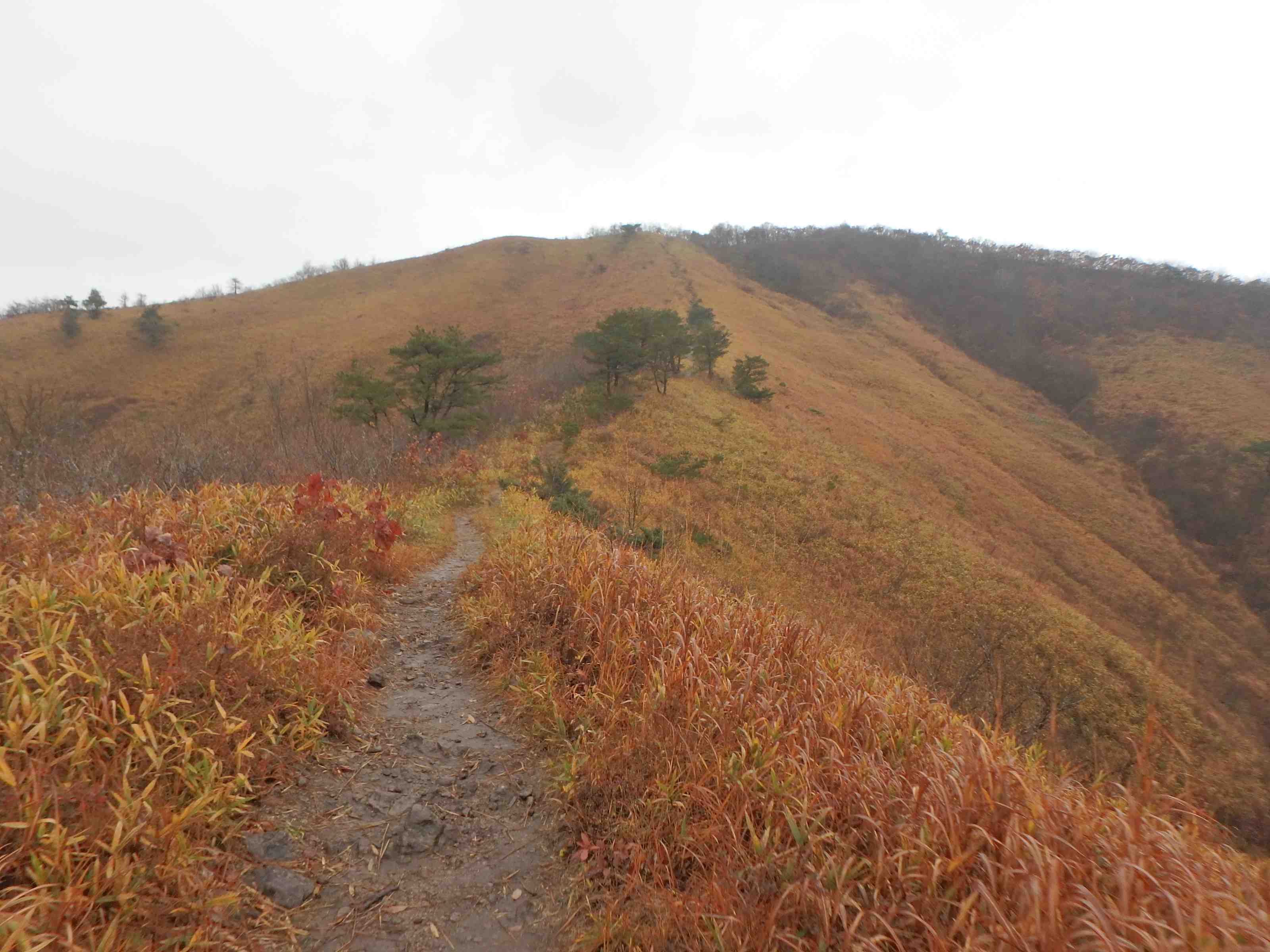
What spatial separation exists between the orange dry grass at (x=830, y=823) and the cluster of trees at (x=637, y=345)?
20.7 m

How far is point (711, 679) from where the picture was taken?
3328mm

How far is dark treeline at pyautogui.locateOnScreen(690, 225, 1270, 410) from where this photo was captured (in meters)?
43.2

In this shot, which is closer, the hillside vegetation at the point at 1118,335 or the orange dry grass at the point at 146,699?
the orange dry grass at the point at 146,699

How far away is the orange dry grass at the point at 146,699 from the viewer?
68.2 inches

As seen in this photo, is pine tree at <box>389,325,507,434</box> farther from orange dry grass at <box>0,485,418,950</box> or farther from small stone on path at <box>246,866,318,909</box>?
small stone on path at <box>246,866,318,909</box>

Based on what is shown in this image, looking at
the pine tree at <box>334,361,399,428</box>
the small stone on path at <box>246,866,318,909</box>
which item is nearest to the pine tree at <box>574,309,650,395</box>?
the pine tree at <box>334,361,399,428</box>

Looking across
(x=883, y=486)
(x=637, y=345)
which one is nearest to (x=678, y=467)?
(x=637, y=345)

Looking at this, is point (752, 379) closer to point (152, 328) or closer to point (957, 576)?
point (957, 576)

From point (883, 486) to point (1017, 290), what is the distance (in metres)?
47.1

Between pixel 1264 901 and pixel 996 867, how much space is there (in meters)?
0.75

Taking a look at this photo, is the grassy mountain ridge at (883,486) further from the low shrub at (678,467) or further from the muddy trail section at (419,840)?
the muddy trail section at (419,840)

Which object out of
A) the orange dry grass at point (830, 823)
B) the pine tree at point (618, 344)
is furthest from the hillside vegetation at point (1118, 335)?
the orange dry grass at point (830, 823)

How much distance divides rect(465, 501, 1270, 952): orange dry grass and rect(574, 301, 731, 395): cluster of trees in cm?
2066

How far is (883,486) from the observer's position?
20703 millimetres
